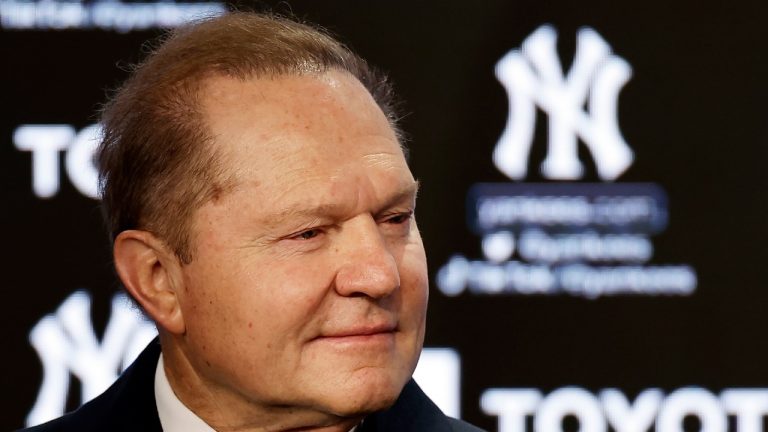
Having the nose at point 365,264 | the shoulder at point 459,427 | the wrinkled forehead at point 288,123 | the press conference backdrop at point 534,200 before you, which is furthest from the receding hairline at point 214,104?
the press conference backdrop at point 534,200

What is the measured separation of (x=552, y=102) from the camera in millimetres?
2383

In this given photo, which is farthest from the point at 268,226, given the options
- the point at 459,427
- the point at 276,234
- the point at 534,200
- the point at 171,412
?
the point at 534,200

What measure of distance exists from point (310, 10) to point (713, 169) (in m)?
0.78

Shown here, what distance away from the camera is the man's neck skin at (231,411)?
1.37m

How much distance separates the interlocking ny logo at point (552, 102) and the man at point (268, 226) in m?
0.92

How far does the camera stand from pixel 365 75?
145 cm

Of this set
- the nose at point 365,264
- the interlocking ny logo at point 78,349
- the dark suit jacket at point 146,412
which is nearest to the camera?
the nose at point 365,264

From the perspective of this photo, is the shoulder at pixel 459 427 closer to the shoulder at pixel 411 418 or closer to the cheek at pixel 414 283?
the shoulder at pixel 411 418

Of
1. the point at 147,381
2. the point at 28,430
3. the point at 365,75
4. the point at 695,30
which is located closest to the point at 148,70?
the point at 365,75

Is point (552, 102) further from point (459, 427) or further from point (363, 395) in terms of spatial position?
point (363, 395)

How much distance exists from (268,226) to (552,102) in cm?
117

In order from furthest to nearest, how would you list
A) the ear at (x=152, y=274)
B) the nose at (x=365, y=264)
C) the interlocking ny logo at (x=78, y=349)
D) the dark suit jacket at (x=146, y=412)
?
1. the interlocking ny logo at (x=78, y=349)
2. the dark suit jacket at (x=146, y=412)
3. the ear at (x=152, y=274)
4. the nose at (x=365, y=264)

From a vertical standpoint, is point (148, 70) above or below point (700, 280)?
above

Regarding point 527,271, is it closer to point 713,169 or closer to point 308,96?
point 713,169
